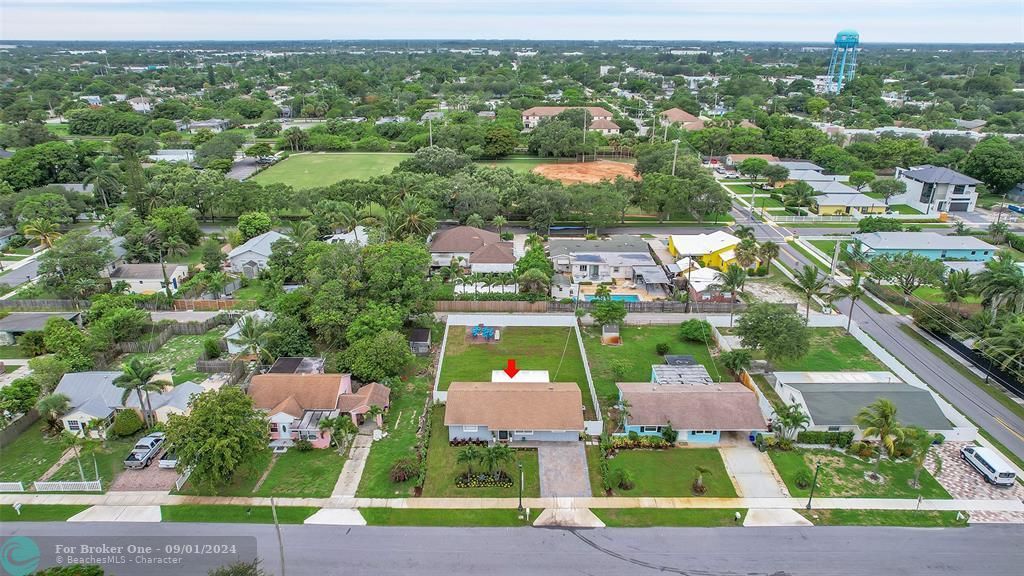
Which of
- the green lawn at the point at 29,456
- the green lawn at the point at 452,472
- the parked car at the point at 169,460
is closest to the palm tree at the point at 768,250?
Result: the green lawn at the point at 452,472

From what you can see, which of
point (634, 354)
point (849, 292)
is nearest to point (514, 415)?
point (634, 354)

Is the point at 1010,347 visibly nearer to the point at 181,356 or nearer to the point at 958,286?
the point at 958,286

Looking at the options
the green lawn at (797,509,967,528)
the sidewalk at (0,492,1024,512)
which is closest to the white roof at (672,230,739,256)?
the sidewalk at (0,492,1024,512)

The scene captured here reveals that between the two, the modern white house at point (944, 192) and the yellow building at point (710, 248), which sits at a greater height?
the modern white house at point (944, 192)

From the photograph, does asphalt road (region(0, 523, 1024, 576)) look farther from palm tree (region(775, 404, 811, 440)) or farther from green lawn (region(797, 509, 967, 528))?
palm tree (region(775, 404, 811, 440))

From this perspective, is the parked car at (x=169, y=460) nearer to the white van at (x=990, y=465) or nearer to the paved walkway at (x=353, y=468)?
the paved walkway at (x=353, y=468)

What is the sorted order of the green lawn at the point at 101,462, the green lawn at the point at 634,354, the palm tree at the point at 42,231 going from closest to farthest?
the green lawn at the point at 101,462 < the green lawn at the point at 634,354 < the palm tree at the point at 42,231
